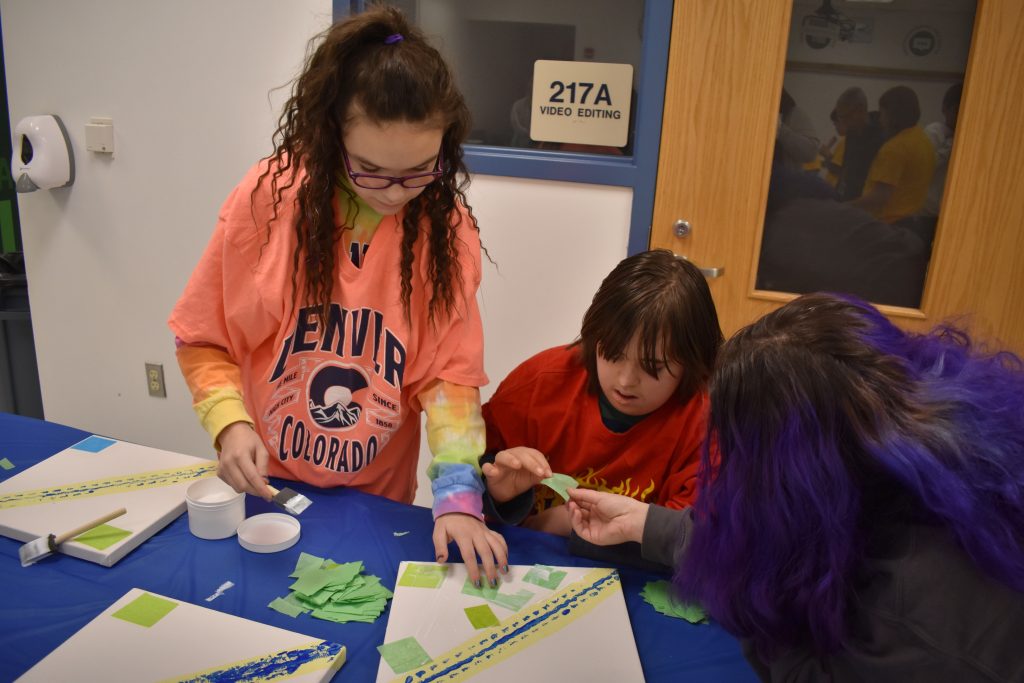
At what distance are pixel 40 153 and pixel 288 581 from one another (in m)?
2.20

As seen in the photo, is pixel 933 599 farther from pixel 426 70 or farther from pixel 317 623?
pixel 426 70

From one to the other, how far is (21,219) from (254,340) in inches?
82.7

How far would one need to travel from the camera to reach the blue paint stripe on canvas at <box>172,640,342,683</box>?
893mm

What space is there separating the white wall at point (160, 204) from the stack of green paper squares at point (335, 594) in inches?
55.8

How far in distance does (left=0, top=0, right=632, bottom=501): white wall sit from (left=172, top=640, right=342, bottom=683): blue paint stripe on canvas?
1.59 meters

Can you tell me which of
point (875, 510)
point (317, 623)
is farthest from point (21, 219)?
point (875, 510)

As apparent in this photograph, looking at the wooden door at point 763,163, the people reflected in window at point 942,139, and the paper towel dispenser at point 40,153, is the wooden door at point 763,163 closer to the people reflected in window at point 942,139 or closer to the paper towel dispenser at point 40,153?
the people reflected in window at point 942,139

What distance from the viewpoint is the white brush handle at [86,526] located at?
112cm

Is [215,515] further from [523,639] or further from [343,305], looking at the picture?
[523,639]

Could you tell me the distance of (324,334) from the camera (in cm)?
128

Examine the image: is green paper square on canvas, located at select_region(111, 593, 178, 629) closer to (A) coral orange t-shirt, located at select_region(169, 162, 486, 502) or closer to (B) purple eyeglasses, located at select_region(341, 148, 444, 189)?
(A) coral orange t-shirt, located at select_region(169, 162, 486, 502)

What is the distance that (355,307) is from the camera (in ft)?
4.18

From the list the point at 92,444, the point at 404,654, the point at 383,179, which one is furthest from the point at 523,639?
the point at 92,444

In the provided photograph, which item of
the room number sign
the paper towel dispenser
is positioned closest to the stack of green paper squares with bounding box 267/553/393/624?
the room number sign
